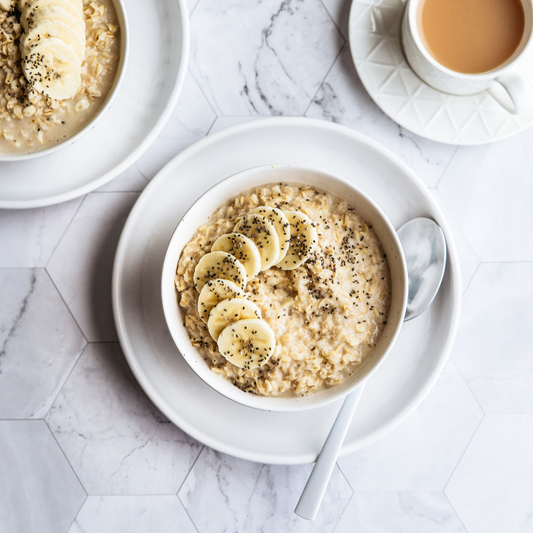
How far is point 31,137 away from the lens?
1803mm

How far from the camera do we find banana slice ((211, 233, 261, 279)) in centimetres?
156

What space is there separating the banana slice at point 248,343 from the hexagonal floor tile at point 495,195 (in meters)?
1.15

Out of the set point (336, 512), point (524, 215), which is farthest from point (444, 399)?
point (524, 215)

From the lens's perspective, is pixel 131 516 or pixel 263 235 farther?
pixel 131 516

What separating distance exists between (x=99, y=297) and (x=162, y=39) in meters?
1.15

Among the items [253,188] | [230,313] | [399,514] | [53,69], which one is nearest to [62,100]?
[53,69]

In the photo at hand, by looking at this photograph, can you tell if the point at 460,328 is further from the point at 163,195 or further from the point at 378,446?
the point at 163,195

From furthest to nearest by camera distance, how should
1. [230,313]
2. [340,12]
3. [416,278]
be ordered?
[340,12] < [416,278] < [230,313]

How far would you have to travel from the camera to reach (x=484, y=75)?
177cm

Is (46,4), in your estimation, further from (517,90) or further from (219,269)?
(517,90)

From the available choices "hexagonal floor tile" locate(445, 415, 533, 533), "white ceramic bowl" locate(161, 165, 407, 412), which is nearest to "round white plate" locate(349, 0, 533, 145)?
"white ceramic bowl" locate(161, 165, 407, 412)

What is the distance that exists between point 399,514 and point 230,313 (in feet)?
4.74

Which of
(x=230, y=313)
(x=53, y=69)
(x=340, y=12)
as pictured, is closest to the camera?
(x=230, y=313)

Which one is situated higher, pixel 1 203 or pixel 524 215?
pixel 524 215
